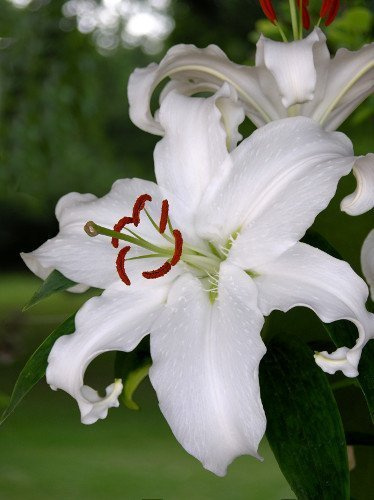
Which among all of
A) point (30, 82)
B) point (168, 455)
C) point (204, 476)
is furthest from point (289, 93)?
point (168, 455)

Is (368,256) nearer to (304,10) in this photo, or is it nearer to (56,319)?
(304,10)

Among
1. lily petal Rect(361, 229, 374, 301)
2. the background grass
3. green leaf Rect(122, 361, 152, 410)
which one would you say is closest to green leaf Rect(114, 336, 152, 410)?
green leaf Rect(122, 361, 152, 410)

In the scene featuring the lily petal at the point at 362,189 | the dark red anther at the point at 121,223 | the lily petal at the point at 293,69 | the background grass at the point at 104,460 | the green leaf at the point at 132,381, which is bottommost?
the background grass at the point at 104,460

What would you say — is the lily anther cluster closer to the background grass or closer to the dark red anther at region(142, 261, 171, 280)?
the dark red anther at region(142, 261, 171, 280)

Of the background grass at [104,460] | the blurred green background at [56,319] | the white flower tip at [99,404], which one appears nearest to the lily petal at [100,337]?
the white flower tip at [99,404]

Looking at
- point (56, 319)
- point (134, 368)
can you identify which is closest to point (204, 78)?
point (134, 368)

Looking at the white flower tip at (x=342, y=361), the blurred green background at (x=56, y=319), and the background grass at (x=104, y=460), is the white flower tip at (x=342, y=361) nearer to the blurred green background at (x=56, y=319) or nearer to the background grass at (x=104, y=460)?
the blurred green background at (x=56, y=319)
